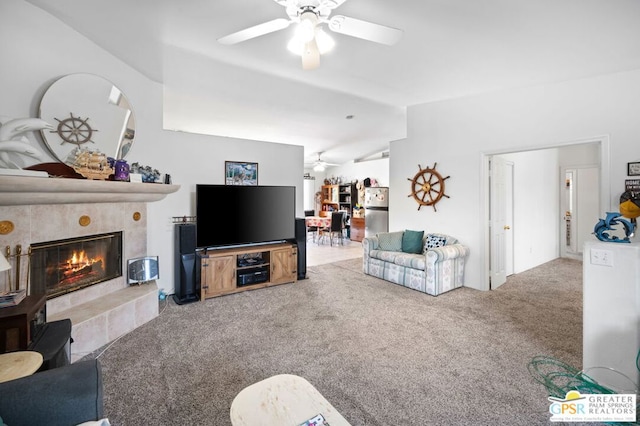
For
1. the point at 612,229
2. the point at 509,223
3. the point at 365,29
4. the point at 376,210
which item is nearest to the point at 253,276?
the point at 365,29

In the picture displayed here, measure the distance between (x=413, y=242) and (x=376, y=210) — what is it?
350cm

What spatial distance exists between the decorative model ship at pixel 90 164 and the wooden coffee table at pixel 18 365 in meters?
1.48

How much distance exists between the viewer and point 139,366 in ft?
7.37

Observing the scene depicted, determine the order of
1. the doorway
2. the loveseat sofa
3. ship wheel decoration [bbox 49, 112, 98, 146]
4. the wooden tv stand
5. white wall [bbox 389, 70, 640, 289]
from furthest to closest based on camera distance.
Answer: the doorway < the loveseat sofa < the wooden tv stand < white wall [bbox 389, 70, 640, 289] < ship wheel decoration [bbox 49, 112, 98, 146]

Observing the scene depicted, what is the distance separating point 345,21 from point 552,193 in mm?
5979

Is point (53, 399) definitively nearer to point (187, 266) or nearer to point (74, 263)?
point (74, 263)

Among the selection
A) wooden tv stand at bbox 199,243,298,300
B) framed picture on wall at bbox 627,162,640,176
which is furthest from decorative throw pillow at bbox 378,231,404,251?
framed picture on wall at bbox 627,162,640,176

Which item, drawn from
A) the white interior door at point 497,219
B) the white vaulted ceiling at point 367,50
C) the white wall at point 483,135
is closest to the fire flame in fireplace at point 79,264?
the white vaulted ceiling at point 367,50

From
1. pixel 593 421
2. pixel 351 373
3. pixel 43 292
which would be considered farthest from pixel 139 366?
pixel 593 421

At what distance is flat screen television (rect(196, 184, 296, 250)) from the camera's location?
380 centimetres

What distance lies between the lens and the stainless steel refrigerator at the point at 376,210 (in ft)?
25.8

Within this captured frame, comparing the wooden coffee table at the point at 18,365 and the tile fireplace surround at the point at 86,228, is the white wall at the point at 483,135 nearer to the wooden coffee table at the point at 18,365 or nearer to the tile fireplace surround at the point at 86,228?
the tile fireplace surround at the point at 86,228

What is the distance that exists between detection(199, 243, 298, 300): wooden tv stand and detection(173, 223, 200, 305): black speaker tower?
94 millimetres

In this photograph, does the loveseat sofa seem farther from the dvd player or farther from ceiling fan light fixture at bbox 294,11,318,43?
ceiling fan light fixture at bbox 294,11,318,43
